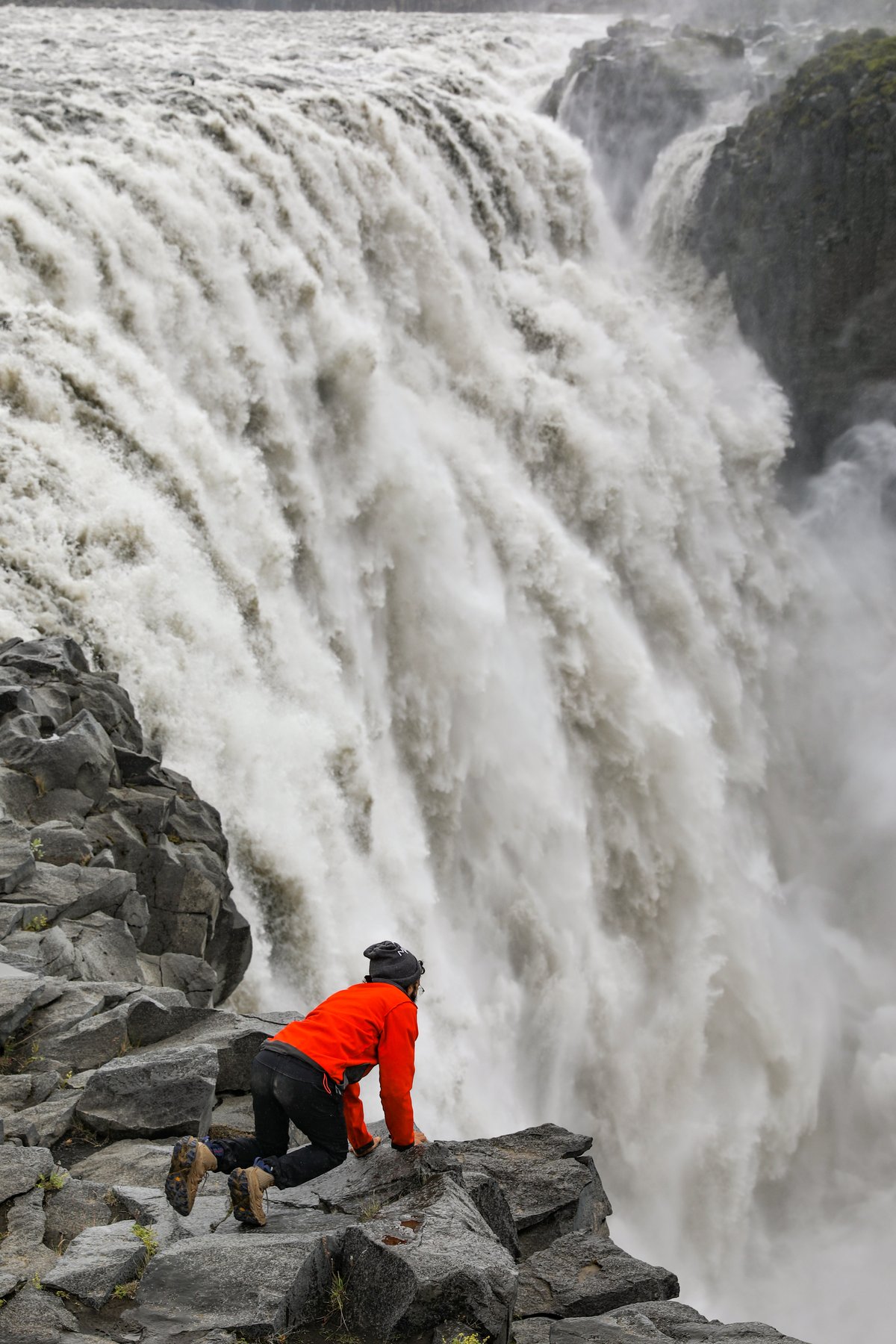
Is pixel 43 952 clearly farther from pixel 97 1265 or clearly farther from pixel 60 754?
pixel 97 1265

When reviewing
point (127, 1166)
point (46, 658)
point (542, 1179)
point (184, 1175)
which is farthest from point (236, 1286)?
point (46, 658)

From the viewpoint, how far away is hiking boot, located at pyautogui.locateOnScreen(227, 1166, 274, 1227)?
5.09 meters

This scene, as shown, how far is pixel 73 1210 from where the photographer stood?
5.34 metres

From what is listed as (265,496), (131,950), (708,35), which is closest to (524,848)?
(265,496)

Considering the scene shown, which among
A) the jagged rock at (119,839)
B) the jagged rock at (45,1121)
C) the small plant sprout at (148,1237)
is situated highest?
the jagged rock at (119,839)

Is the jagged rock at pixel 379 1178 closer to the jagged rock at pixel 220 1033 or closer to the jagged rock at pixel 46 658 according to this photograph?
the jagged rock at pixel 220 1033

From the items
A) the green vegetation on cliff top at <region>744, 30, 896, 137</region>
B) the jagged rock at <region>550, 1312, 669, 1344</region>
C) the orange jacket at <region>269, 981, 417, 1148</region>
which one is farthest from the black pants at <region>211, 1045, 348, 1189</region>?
the green vegetation on cliff top at <region>744, 30, 896, 137</region>

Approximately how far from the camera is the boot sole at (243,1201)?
5.09m

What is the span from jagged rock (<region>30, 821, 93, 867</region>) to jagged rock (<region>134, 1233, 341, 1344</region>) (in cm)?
434

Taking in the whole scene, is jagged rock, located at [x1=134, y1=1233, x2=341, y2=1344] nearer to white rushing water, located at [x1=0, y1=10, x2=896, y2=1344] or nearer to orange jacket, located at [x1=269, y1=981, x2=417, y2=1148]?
orange jacket, located at [x1=269, y1=981, x2=417, y2=1148]

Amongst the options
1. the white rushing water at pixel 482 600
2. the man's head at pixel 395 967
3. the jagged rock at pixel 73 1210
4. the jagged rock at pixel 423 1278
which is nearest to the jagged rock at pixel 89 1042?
the jagged rock at pixel 73 1210

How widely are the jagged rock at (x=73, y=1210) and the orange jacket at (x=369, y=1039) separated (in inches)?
44.6

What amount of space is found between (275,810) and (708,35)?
28.2 m

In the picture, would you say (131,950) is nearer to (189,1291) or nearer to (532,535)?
(189,1291)
